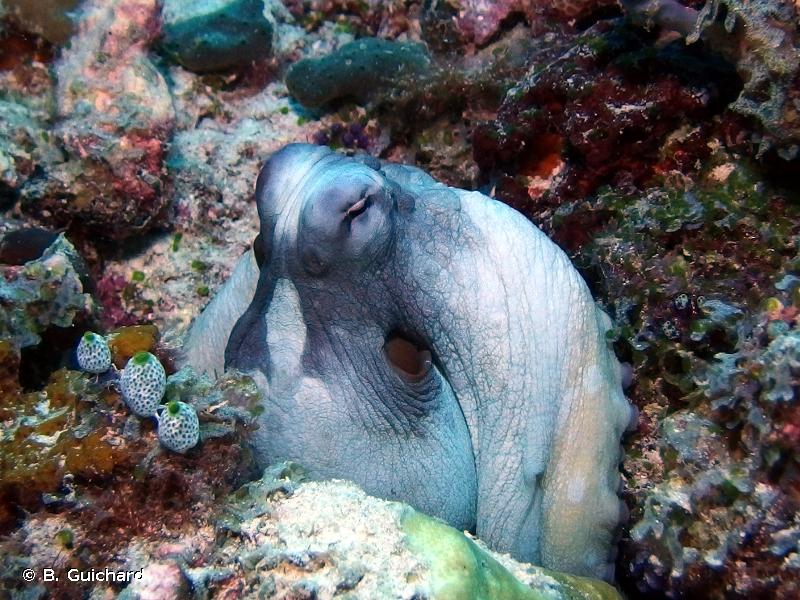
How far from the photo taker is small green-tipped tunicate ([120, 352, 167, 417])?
2152 millimetres

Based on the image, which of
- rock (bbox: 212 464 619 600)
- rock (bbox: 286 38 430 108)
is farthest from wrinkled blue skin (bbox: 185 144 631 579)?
rock (bbox: 286 38 430 108)

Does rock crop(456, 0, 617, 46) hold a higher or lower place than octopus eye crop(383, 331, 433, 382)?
higher

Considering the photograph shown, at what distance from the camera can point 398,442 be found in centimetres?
317

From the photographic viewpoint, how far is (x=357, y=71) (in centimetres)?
527

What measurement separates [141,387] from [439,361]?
1.55 metres

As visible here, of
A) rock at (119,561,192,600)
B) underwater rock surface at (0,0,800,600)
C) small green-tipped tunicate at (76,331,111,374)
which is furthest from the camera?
small green-tipped tunicate at (76,331,111,374)

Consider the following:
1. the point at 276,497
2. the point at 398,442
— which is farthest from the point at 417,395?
the point at 276,497

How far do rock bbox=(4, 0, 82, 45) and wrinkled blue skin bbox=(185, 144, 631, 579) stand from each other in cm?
360

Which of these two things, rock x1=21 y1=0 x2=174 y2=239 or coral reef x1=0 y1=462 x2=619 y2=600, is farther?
rock x1=21 y1=0 x2=174 y2=239

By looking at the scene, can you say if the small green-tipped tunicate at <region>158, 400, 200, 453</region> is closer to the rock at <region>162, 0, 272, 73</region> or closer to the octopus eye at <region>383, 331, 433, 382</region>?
the octopus eye at <region>383, 331, 433, 382</region>

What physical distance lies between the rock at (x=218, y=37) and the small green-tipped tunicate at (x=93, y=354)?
425cm

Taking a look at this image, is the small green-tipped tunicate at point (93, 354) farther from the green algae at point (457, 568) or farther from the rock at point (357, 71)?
the rock at point (357, 71)

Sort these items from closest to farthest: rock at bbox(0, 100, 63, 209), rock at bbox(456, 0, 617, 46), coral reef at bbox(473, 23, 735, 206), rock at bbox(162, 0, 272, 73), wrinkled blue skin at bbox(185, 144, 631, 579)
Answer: wrinkled blue skin at bbox(185, 144, 631, 579) < coral reef at bbox(473, 23, 735, 206) < rock at bbox(0, 100, 63, 209) < rock at bbox(456, 0, 617, 46) < rock at bbox(162, 0, 272, 73)

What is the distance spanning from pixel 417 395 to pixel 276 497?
104cm
